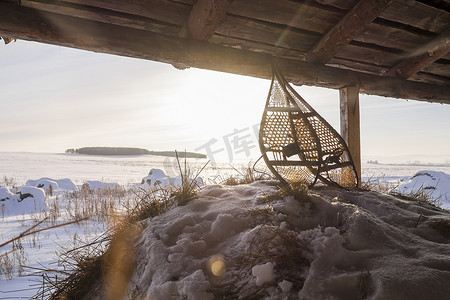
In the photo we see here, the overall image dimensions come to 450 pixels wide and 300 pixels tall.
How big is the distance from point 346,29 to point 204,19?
5.21 ft

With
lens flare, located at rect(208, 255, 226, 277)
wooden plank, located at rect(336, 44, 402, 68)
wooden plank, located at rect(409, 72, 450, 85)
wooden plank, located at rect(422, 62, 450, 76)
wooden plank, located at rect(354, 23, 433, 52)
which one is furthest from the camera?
wooden plank, located at rect(409, 72, 450, 85)

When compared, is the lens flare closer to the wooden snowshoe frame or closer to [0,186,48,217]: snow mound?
the wooden snowshoe frame

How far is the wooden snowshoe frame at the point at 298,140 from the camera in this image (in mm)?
2848

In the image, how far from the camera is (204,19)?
278 centimetres

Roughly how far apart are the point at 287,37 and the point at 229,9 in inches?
36.2

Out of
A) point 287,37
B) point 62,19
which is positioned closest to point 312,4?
point 287,37

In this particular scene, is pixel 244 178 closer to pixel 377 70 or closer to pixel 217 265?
pixel 217 265

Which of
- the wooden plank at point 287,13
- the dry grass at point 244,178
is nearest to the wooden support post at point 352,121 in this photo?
the wooden plank at point 287,13

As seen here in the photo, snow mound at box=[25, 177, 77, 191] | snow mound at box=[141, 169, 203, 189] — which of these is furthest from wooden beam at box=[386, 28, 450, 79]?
snow mound at box=[25, 177, 77, 191]

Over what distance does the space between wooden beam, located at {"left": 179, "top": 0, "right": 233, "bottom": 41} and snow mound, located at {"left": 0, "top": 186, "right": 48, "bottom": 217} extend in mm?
6381

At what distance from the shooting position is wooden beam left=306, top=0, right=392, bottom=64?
2.88 meters

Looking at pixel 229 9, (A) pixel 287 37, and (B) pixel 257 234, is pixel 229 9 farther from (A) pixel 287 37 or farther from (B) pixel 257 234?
(B) pixel 257 234

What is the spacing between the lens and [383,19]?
3.32 metres

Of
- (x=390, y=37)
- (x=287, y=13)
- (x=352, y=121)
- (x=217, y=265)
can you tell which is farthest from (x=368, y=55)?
(x=217, y=265)
